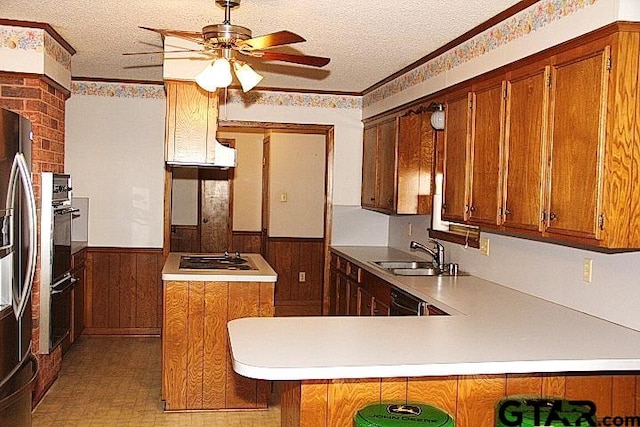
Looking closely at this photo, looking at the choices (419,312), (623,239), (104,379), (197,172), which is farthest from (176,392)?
(197,172)

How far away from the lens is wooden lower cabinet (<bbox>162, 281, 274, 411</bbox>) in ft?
14.0

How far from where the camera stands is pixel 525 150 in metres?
3.24

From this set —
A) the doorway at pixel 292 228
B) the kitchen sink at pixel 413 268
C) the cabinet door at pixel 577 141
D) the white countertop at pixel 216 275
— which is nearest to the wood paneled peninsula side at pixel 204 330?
the white countertop at pixel 216 275

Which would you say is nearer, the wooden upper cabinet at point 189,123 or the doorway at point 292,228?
the wooden upper cabinet at point 189,123

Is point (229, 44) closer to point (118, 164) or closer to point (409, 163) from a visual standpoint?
point (409, 163)

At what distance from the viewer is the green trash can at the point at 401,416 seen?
6.88 ft

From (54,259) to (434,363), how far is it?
3026 millimetres

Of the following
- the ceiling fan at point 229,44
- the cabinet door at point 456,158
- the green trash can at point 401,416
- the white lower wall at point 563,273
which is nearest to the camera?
the green trash can at point 401,416

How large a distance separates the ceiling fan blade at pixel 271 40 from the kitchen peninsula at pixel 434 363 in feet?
4.01

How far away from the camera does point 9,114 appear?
3195 mm

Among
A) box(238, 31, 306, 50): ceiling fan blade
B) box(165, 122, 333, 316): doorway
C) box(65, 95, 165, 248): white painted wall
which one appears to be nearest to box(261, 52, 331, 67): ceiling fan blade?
box(238, 31, 306, 50): ceiling fan blade

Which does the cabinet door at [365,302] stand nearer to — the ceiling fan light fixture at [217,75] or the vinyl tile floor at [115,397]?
the vinyl tile floor at [115,397]

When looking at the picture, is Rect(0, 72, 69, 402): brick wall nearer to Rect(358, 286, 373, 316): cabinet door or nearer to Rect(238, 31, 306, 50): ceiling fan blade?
Rect(238, 31, 306, 50): ceiling fan blade

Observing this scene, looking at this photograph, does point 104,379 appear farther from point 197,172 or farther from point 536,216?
point 197,172
